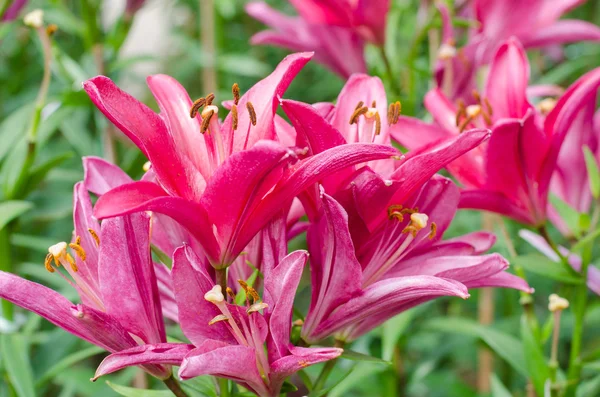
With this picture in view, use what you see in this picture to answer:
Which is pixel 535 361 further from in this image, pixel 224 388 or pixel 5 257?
pixel 5 257

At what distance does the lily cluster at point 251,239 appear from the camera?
1.34 ft

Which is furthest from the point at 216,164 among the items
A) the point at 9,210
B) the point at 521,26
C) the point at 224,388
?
the point at 521,26

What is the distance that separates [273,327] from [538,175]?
0.95 feet

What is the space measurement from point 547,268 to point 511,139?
0.14 meters

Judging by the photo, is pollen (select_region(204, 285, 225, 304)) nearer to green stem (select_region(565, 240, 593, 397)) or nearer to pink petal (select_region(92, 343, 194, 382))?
pink petal (select_region(92, 343, 194, 382))

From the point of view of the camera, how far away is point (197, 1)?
5.43 ft

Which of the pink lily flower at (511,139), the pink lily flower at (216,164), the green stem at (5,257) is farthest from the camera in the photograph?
the green stem at (5,257)

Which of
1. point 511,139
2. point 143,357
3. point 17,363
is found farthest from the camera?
point 17,363

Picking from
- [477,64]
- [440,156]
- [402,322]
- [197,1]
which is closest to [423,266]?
[440,156]

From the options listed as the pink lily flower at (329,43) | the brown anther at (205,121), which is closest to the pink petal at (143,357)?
the brown anther at (205,121)

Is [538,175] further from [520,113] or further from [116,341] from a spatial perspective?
[116,341]

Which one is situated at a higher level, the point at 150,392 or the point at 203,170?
the point at 203,170

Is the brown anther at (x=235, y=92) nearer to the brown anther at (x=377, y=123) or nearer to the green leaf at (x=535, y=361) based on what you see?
the brown anther at (x=377, y=123)

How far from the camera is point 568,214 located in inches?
26.2
